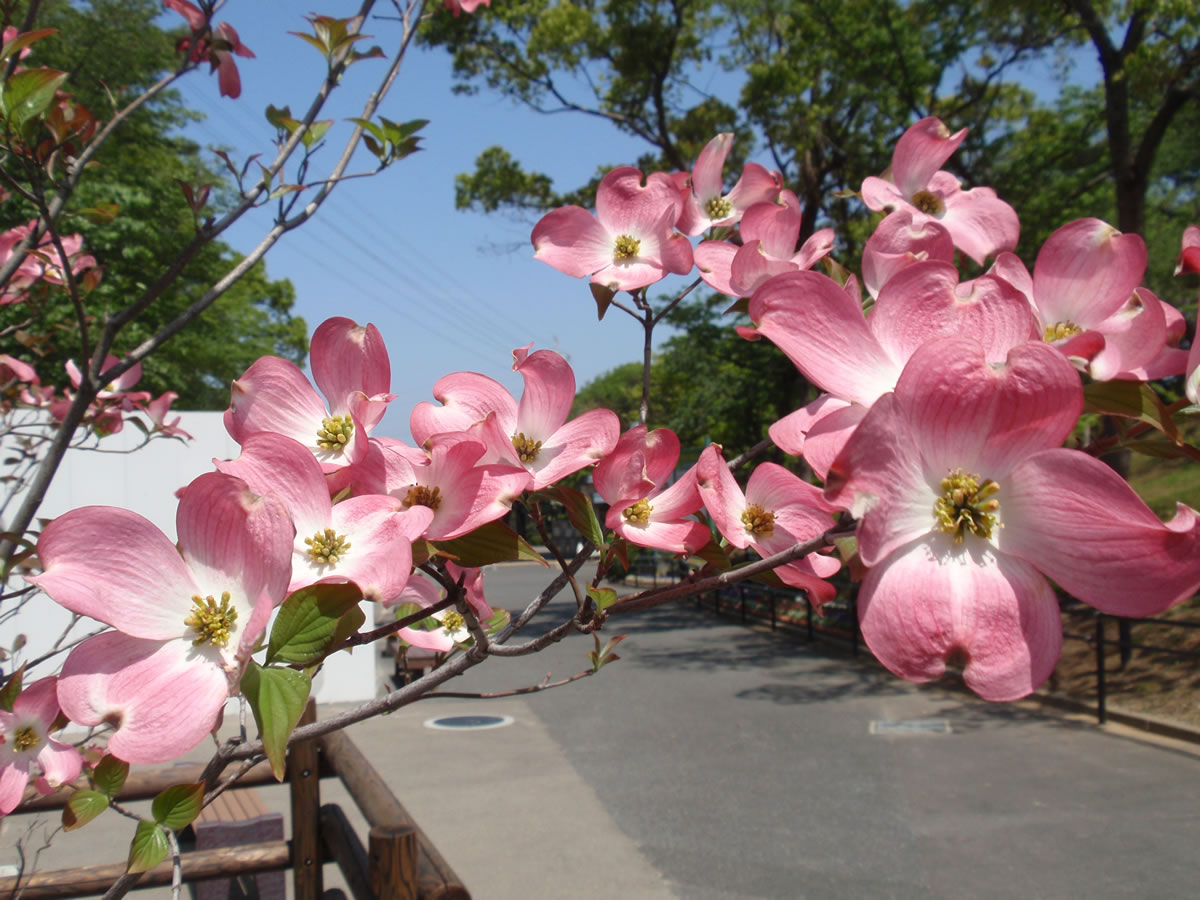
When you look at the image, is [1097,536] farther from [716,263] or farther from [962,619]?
[716,263]

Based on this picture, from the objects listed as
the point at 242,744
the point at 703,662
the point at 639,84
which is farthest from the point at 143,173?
the point at 242,744

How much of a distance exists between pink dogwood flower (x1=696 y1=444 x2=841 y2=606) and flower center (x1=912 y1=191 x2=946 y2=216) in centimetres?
27

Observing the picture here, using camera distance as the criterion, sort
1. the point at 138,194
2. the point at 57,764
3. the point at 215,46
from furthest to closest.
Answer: the point at 138,194, the point at 215,46, the point at 57,764

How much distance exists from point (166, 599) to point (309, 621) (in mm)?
71

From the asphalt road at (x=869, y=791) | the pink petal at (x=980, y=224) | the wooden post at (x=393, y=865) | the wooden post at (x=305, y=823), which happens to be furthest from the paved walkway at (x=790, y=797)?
the pink petal at (x=980, y=224)

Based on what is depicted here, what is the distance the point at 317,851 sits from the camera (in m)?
1.99

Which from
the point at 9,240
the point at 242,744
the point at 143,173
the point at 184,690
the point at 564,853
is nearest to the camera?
the point at 184,690

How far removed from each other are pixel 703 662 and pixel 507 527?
8.47m

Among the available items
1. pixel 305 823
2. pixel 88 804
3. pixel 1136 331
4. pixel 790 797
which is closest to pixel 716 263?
pixel 1136 331

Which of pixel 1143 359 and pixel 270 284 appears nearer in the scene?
pixel 1143 359

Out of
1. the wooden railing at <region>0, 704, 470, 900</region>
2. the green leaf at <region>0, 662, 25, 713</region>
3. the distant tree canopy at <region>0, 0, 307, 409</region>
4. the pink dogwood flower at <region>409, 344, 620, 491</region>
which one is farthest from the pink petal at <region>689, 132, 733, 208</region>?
the distant tree canopy at <region>0, 0, 307, 409</region>

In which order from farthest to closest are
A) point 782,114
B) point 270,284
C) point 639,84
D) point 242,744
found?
point 270,284
point 639,84
point 782,114
point 242,744

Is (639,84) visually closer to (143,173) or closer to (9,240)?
(143,173)

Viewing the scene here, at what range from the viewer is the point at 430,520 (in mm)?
437
